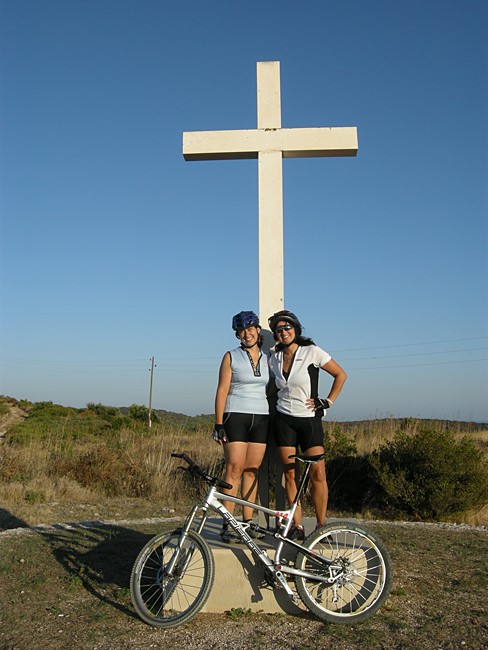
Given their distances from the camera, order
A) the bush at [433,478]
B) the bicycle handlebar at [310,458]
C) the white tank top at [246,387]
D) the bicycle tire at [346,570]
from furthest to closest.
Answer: the bush at [433,478], the white tank top at [246,387], the bicycle handlebar at [310,458], the bicycle tire at [346,570]

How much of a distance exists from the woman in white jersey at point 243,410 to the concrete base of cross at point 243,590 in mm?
243

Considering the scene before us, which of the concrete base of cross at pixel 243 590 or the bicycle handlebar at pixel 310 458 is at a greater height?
the bicycle handlebar at pixel 310 458

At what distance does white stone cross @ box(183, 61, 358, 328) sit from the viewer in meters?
5.43

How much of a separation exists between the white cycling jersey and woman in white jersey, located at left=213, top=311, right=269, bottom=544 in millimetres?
130

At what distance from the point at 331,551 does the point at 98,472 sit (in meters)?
6.90

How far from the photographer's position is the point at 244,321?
4547mm

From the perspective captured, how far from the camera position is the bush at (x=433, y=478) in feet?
26.0

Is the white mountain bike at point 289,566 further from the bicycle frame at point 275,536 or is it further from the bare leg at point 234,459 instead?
the bare leg at point 234,459

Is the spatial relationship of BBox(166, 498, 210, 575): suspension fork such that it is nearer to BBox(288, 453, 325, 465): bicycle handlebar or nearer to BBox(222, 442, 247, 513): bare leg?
BBox(222, 442, 247, 513): bare leg

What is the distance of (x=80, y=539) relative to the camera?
6.30 m

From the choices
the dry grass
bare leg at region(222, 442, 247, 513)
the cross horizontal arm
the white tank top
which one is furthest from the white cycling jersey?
the dry grass

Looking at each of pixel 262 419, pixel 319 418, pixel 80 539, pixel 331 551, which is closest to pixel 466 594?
pixel 331 551

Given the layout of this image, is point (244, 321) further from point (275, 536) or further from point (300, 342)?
point (275, 536)

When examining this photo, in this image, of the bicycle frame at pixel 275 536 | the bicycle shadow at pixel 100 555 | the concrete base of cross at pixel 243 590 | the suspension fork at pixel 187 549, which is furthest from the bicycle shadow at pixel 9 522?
the bicycle frame at pixel 275 536
